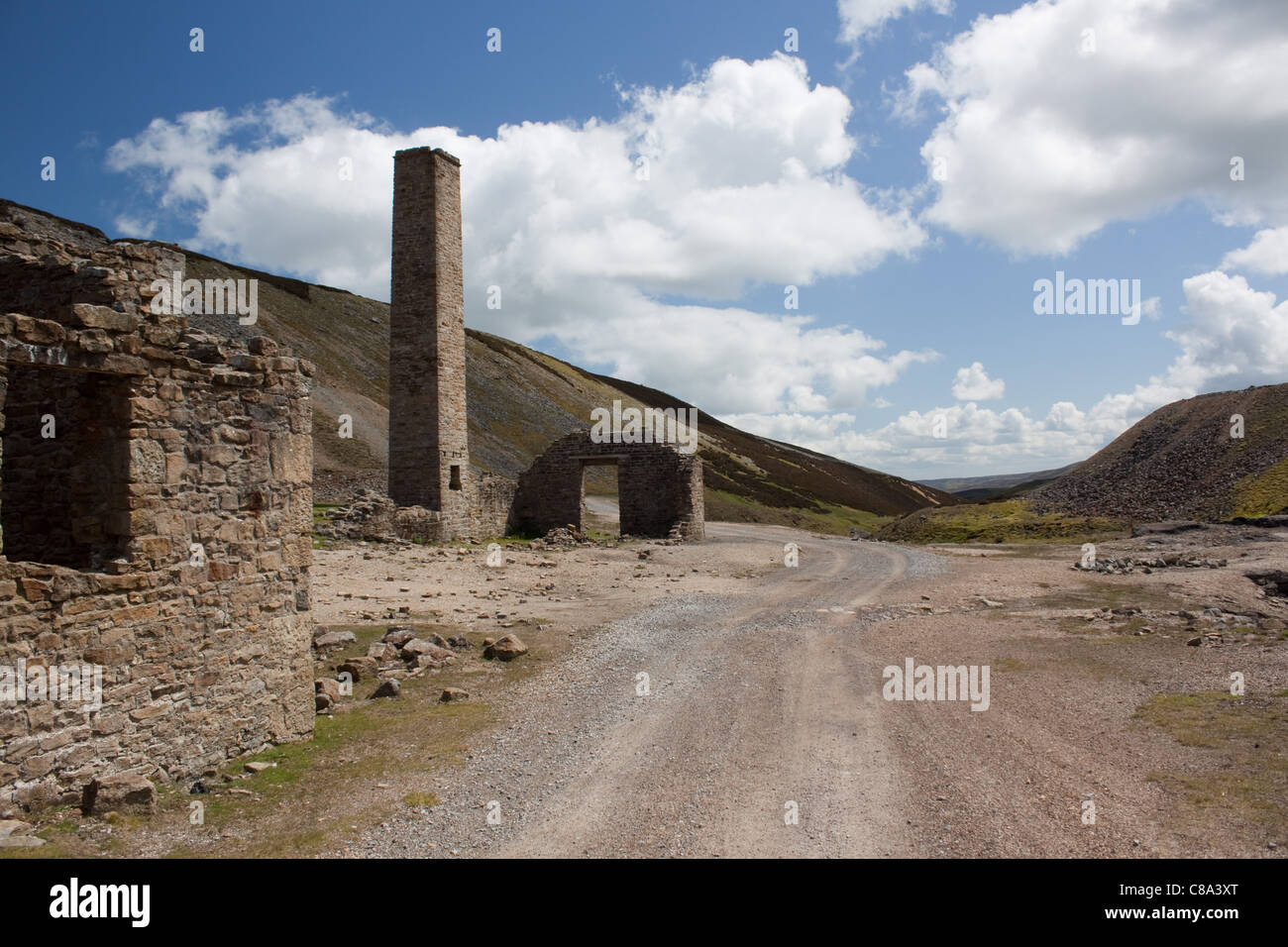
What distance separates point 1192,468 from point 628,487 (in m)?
24.3

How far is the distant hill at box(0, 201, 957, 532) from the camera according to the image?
5406cm

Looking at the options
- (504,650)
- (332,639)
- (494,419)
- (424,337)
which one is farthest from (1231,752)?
(494,419)

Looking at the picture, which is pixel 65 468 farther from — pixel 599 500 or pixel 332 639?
pixel 599 500

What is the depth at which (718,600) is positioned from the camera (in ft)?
58.6

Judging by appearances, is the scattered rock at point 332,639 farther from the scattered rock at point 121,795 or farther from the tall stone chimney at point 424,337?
the tall stone chimney at point 424,337

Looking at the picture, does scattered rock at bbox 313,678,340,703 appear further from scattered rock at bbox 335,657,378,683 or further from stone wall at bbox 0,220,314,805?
stone wall at bbox 0,220,314,805

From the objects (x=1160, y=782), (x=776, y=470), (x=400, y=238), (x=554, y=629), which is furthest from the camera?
(x=776, y=470)

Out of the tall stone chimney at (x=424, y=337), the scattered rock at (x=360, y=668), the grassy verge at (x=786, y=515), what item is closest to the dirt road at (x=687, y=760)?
the scattered rock at (x=360, y=668)

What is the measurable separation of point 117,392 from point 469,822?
486cm

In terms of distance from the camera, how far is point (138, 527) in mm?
6965

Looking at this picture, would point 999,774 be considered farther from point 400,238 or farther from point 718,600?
point 400,238

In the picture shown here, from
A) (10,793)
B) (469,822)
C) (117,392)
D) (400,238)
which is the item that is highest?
(400,238)

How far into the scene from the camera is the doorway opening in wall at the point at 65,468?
7004mm
